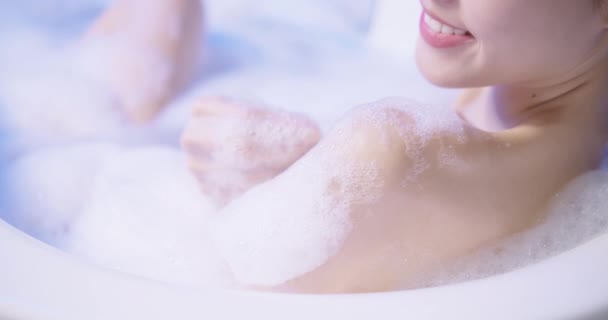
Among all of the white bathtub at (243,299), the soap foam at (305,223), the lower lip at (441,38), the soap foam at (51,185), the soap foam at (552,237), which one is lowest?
the soap foam at (51,185)

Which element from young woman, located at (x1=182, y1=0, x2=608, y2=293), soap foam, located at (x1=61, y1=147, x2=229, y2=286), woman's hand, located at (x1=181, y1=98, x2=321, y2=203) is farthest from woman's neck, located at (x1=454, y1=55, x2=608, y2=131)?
soap foam, located at (x1=61, y1=147, x2=229, y2=286)

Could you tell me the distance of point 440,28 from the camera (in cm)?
84

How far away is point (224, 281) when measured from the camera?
0.77 metres

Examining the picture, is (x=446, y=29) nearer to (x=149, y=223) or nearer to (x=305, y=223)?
(x=305, y=223)

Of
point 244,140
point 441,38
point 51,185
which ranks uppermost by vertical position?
A: point 441,38

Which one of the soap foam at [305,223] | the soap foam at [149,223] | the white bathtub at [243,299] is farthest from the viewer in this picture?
the soap foam at [149,223]

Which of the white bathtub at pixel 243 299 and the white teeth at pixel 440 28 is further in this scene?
the white teeth at pixel 440 28

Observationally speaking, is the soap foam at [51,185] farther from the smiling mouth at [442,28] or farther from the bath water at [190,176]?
the smiling mouth at [442,28]

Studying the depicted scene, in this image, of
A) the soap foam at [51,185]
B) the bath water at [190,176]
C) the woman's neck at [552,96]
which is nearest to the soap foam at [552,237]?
the bath water at [190,176]

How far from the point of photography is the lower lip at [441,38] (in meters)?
0.82

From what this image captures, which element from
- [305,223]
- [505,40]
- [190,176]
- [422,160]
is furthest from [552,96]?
[190,176]

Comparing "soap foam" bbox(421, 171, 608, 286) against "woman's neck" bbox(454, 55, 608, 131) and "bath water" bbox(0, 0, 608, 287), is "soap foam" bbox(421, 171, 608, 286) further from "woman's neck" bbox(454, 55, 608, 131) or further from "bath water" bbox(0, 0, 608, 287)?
"woman's neck" bbox(454, 55, 608, 131)

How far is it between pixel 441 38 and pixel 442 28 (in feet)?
0.04

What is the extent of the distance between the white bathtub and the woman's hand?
322 mm
